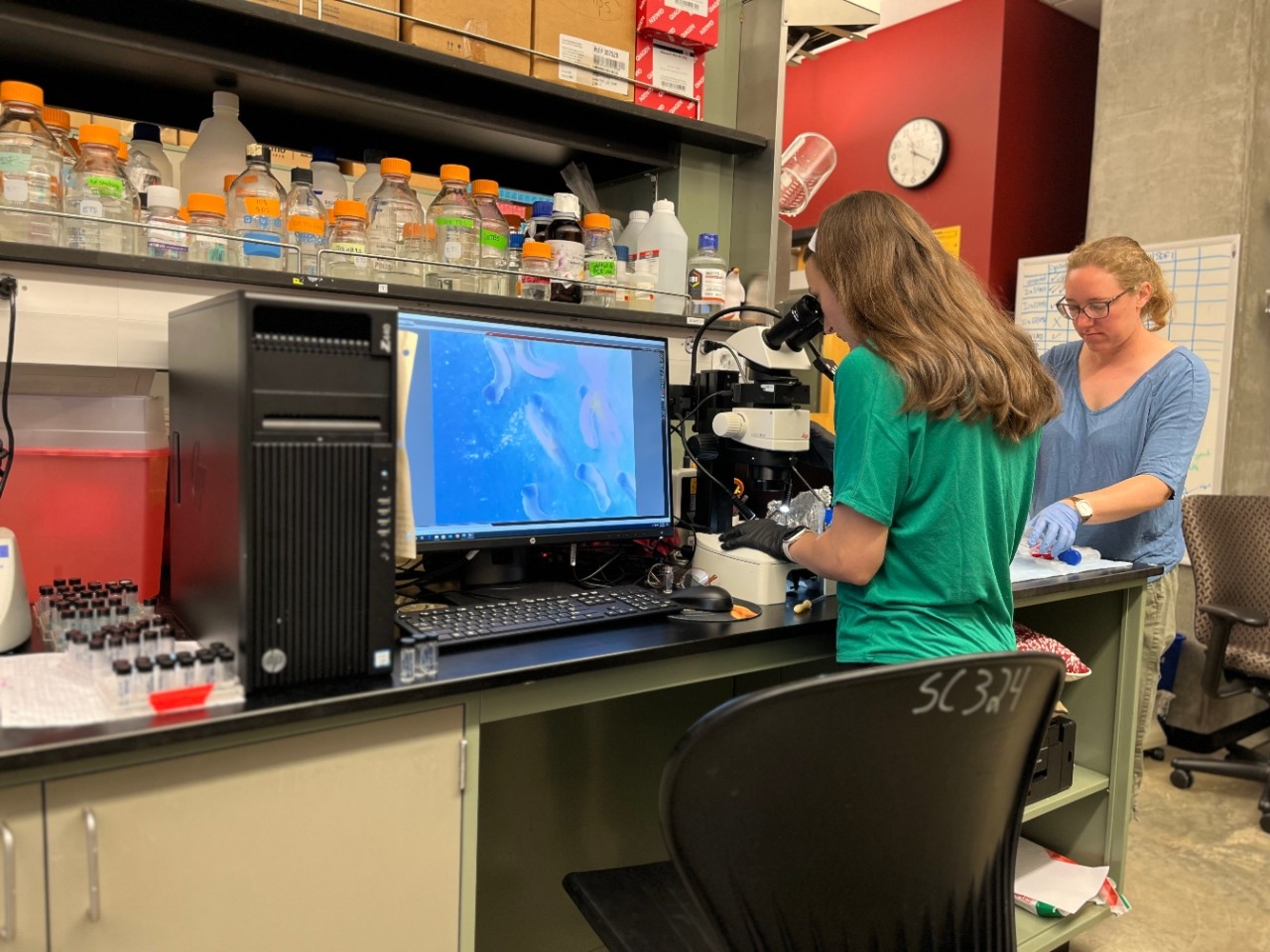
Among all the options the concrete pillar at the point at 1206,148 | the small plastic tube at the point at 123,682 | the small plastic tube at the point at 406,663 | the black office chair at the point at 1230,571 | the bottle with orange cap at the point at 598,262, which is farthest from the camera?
the concrete pillar at the point at 1206,148

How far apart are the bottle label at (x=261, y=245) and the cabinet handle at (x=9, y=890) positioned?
0.90m

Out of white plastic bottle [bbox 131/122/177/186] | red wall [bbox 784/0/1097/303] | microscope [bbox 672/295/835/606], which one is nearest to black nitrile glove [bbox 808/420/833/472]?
microscope [bbox 672/295/835/606]

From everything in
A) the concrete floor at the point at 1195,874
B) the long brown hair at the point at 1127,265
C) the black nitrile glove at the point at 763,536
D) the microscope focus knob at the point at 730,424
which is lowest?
the concrete floor at the point at 1195,874

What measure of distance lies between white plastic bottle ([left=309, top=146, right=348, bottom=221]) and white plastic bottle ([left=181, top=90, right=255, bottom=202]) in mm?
123

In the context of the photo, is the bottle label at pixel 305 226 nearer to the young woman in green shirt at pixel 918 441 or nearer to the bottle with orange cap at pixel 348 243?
the bottle with orange cap at pixel 348 243

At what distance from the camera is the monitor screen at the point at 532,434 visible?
1.32 metres

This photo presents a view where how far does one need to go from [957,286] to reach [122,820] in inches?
47.5

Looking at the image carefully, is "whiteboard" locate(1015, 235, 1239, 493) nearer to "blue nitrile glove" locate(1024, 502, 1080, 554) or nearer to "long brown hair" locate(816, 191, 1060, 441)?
"blue nitrile glove" locate(1024, 502, 1080, 554)

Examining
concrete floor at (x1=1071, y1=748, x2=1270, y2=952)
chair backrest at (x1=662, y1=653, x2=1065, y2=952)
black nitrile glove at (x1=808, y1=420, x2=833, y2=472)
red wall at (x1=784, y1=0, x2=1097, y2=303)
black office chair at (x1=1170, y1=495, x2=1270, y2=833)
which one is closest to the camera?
chair backrest at (x1=662, y1=653, x2=1065, y2=952)

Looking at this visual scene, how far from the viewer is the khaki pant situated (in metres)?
2.13

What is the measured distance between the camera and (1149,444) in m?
2.04

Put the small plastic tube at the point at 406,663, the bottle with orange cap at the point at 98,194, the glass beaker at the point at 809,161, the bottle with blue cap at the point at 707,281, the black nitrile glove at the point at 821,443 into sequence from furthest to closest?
the glass beaker at the point at 809,161 < the bottle with blue cap at the point at 707,281 < the black nitrile glove at the point at 821,443 < the bottle with orange cap at the point at 98,194 < the small plastic tube at the point at 406,663

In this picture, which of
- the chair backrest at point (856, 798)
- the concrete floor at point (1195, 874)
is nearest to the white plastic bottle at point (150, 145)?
the chair backrest at point (856, 798)

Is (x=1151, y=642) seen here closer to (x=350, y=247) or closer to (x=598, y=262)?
(x=598, y=262)
